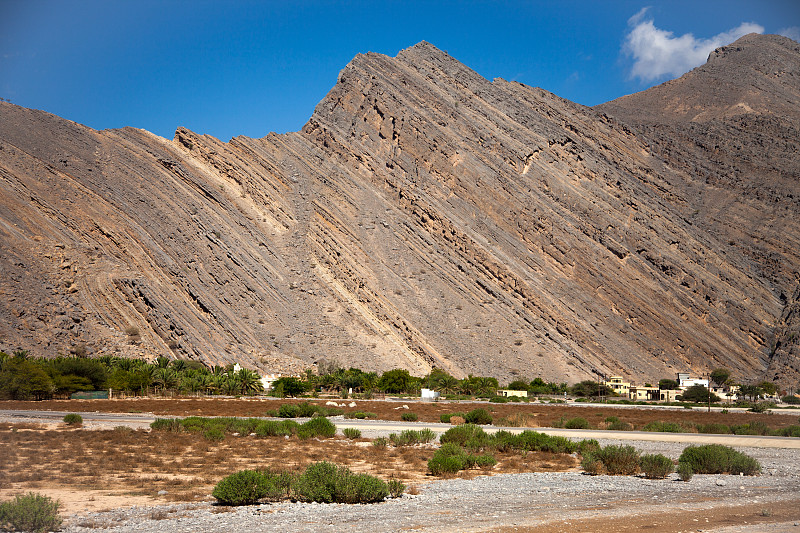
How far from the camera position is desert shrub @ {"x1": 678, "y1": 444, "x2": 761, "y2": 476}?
16.4 meters

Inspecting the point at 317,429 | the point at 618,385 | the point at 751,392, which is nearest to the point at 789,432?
the point at 317,429

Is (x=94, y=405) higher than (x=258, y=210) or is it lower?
lower

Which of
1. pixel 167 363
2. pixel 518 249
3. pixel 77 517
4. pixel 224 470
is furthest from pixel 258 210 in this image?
pixel 77 517

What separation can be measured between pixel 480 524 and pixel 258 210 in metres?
63.9

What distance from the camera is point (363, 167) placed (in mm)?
79188

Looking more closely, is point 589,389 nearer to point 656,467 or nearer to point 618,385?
point 618,385

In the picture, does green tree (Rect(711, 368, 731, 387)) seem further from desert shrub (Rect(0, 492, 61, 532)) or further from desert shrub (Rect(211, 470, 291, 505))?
desert shrub (Rect(0, 492, 61, 532))

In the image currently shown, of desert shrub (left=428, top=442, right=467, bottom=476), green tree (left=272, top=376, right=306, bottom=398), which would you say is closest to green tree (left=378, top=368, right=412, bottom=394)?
green tree (left=272, top=376, right=306, bottom=398)

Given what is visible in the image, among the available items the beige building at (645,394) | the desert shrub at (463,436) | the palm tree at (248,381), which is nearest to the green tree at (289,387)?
the palm tree at (248,381)

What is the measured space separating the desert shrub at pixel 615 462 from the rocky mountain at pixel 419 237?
4457 centimetres

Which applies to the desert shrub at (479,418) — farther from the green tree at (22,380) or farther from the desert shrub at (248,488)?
the green tree at (22,380)

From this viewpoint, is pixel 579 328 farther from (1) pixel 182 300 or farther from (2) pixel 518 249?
(1) pixel 182 300

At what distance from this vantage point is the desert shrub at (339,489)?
12.6m

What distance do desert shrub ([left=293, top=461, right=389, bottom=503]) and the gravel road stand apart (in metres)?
0.28
